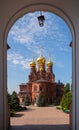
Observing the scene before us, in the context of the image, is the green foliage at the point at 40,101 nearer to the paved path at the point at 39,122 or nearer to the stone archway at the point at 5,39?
the paved path at the point at 39,122

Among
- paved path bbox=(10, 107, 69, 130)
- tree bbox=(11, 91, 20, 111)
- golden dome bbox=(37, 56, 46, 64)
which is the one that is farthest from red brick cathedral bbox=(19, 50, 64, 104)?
paved path bbox=(10, 107, 69, 130)

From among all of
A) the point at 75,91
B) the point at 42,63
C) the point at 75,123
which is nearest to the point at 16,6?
the point at 75,91

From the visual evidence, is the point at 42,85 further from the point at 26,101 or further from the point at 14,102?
the point at 14,102

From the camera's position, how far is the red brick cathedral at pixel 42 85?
41.5 metres

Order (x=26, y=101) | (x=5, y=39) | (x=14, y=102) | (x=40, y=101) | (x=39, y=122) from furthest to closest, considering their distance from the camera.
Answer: (x=26, y=101) < (x=40, y=101) < (x=14, y=102) < (x=39, y=122) < (x=5, y=39)

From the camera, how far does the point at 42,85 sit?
41344 mm

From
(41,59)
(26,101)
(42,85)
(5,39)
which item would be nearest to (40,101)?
(26,101)

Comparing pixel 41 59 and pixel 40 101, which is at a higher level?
pixel 41 59

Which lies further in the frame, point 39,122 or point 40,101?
point 40,101

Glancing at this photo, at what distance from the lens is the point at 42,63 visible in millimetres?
43188

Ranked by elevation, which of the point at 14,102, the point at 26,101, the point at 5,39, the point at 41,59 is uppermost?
the point at 41,59

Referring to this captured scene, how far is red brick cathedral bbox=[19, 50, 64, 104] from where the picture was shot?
4150 centimetres

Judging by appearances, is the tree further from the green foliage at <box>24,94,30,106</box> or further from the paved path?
the green foliage at <box>24,94,30,106</box>

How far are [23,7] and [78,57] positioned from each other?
1.63 metres
